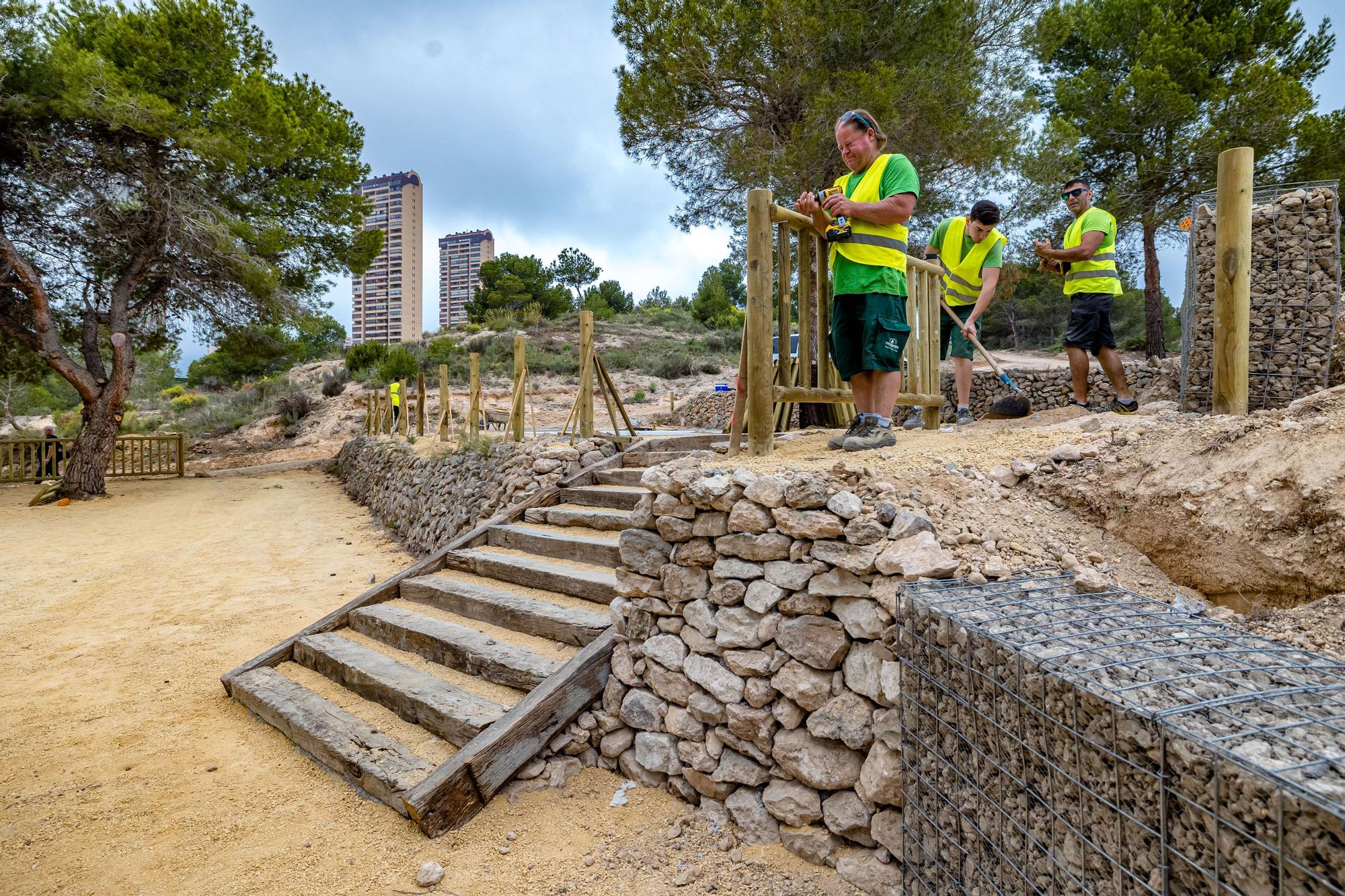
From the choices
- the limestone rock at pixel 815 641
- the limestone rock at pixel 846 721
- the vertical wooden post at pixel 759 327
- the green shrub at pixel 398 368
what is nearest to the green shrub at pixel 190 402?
the green shrub at pixel 398 368

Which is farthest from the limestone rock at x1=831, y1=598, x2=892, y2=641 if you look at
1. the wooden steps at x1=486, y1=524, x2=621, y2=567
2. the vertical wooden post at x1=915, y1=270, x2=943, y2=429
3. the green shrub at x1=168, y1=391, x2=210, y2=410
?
the green shrub at x1=168, y1=391, x2=210, y2=410

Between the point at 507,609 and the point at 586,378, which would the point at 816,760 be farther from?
the point at 586,378

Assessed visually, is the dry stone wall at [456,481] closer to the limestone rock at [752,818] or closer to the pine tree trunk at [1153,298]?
the limestone rock at [752,818]

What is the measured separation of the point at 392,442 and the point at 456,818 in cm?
940

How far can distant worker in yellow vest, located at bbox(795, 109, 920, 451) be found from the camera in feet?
11.2

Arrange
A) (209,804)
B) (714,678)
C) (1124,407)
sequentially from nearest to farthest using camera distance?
(714,678), (209,804), (1124,407)

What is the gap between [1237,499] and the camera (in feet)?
7.60

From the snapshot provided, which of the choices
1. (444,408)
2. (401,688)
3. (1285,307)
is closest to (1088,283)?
(1285,307)

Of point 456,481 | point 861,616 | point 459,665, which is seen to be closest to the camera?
point 861,616

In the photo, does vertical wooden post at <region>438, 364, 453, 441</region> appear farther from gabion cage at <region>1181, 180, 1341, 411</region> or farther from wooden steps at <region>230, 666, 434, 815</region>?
gabion cage at <region>1181, 180, 1341, 411</region>

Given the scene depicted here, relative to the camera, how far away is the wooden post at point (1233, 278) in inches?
117

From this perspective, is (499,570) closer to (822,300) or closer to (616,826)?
(616,826)

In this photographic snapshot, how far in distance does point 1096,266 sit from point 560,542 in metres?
4.37

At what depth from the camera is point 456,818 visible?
2.81 meters
